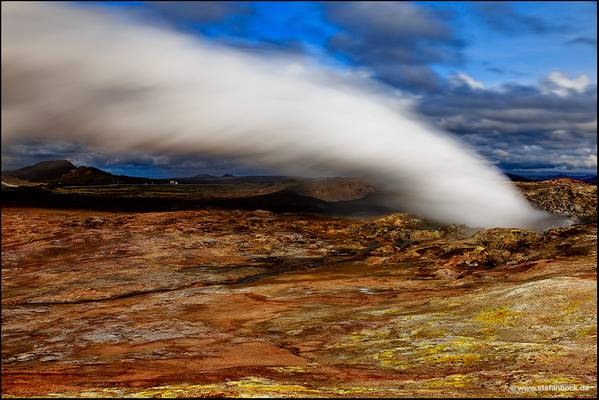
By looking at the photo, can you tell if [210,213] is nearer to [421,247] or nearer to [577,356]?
[421,247]

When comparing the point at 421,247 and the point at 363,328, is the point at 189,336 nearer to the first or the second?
the point at 363,328

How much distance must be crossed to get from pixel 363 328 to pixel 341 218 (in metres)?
127

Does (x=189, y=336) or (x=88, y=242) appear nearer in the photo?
(x=189, y=336)

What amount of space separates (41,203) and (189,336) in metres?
66.4

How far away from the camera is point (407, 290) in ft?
217

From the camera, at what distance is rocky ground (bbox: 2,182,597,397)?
25953 mm

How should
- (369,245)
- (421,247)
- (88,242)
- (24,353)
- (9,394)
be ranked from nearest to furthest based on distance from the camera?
(9,394)
(24,353)
(88,242)
(421,247)
(369,245)

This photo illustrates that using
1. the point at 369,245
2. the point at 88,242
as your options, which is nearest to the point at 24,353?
the point at 88,242

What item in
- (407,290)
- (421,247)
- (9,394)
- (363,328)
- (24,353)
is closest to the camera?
(9,394)

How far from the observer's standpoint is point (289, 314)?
54250mm

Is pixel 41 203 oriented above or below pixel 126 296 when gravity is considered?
above

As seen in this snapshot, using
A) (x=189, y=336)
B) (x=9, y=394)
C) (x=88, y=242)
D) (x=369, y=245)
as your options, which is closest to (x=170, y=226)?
(x=88, y=242)

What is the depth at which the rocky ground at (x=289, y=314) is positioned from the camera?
85.1 feet

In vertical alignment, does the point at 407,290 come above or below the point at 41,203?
below
